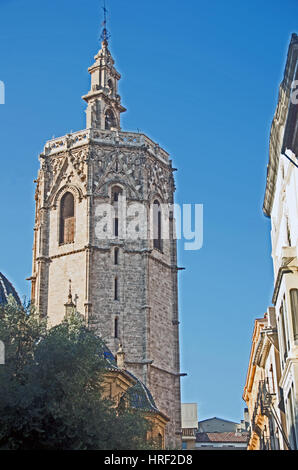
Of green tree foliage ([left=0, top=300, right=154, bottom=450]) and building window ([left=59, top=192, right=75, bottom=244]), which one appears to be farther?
building window ([left=59, top=192, right=75, bottom=244])

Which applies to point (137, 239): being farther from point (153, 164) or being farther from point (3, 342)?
point (3, 342)

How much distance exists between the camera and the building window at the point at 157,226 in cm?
5866

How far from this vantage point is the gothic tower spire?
204ft

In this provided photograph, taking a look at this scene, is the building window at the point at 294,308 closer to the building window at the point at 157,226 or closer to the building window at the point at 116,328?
the building window at the point at 116,328

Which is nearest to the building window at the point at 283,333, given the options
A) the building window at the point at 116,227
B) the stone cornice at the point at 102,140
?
the building window at the point at 116,227

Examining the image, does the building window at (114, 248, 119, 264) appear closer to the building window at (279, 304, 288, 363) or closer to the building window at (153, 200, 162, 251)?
the building window at (153, 200, 162, 251)

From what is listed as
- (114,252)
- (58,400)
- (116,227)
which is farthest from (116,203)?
(58,400)

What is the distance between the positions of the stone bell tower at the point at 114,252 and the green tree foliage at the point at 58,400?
26785 mm

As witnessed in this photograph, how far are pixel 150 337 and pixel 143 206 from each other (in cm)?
888

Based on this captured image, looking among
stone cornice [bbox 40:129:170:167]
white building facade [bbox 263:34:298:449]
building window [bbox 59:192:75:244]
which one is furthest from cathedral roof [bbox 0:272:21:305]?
white building facade [bbox 263:34:298:449]

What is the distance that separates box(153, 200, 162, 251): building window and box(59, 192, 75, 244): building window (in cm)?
555
